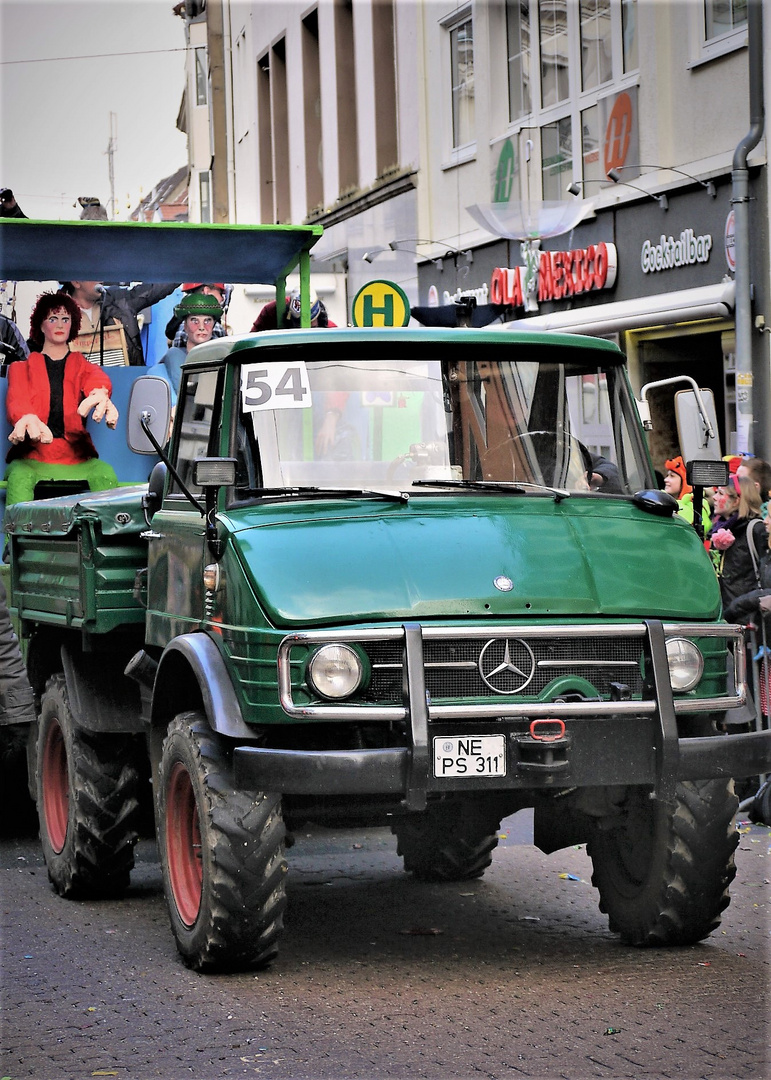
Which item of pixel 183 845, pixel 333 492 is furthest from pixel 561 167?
pixel 183 845

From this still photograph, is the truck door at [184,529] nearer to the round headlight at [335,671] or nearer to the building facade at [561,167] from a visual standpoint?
the round headlight at [335,671]

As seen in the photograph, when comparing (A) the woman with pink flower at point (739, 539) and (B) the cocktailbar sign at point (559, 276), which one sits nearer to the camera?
(A) the woman with pink flower at point (739, 539)

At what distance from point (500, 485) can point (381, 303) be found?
27.3 feet

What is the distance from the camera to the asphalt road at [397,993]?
5.21 meters

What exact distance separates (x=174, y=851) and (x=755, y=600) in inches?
170

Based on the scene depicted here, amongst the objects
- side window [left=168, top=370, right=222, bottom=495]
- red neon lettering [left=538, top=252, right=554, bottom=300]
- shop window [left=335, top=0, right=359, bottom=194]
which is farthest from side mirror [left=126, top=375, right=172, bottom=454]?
shop window [left=335, top=0, right=359, bottom=194]

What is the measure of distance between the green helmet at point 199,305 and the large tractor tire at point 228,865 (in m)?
5.90

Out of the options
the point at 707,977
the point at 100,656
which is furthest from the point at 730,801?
the point at 100,656

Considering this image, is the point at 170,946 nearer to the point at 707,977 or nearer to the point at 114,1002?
the point at 114,1002

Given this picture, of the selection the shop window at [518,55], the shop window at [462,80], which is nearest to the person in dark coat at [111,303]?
the shop window at [518,55]

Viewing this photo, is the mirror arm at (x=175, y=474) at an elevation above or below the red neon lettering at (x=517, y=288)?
below

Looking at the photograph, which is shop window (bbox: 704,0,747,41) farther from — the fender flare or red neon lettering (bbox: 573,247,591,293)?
the fender flare

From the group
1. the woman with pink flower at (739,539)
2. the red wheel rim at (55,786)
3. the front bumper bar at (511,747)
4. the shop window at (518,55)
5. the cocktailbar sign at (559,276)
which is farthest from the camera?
the shop window at (518,55)

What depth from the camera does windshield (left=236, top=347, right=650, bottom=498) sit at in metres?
6.68
